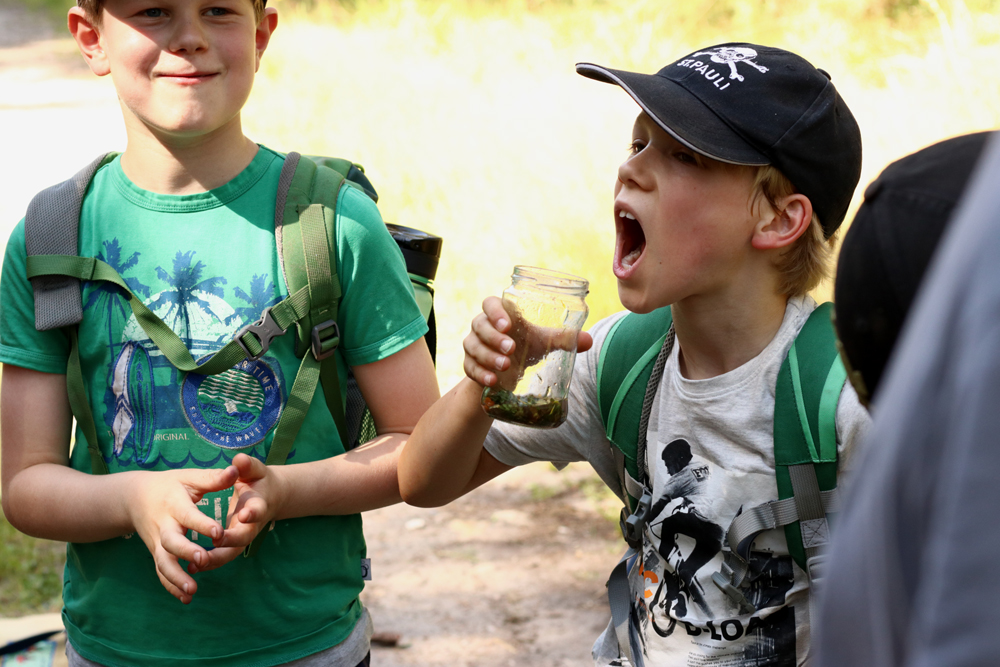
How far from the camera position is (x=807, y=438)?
1.57m

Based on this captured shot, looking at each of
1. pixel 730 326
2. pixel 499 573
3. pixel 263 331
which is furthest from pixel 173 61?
pixel 499 573

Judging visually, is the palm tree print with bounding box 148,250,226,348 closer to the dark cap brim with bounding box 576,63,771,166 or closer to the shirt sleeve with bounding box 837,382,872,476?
the dark cap brim with bounding box 576,63,771,166

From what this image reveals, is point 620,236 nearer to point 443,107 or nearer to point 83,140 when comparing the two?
point 443,107

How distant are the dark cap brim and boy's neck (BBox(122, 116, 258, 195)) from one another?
876mm

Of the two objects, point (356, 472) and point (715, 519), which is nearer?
point (715, 519)

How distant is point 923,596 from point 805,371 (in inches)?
42.4

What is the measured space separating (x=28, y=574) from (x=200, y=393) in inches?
104

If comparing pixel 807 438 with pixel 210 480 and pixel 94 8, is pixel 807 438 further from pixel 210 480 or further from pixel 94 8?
pixel 94 8

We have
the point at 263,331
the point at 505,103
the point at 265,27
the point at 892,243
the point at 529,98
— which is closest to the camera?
the point at 892,243

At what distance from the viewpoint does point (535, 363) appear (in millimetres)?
1669

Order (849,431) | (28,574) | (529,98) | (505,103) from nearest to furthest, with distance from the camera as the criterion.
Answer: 1. (849,431)
2. (28,574)
3. (529,98)
4. (505,103)

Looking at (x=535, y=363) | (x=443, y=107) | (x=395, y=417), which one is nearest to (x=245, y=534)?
(x=395, y=417)

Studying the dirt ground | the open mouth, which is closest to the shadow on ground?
the dirt ground

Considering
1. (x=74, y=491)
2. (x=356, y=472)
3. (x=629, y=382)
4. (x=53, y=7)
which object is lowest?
(x=53, y=7)
